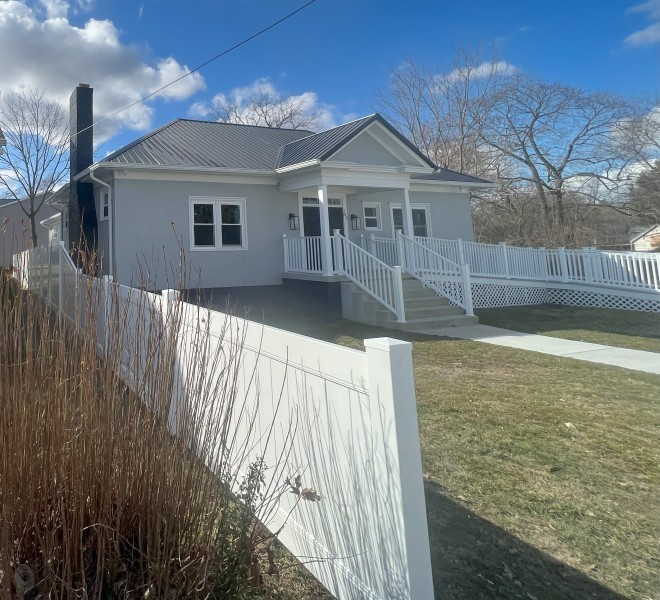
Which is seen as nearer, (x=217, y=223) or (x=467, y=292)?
(x=467, y=292)

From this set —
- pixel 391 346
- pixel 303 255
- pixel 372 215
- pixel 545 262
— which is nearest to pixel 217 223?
pixel 303 255

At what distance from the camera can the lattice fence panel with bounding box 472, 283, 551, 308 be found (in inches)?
598

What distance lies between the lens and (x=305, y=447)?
276cm

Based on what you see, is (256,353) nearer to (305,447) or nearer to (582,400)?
(305,447)

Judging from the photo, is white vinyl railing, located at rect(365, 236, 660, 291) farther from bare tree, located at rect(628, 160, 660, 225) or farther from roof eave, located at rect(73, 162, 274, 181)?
bare tree, located at rect(628, 160, 660, 225)

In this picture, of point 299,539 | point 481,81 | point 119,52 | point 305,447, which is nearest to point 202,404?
point 305,447

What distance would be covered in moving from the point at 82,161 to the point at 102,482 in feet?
47.1

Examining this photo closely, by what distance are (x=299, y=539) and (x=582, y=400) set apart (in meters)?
4.23

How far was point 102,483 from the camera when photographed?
85.4 inches

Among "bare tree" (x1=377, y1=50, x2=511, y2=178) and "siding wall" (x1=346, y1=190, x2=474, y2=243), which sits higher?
"bare tree" (x1=377, y1=50, x2=511, y2=178)

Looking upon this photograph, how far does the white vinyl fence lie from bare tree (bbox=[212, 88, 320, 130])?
35.7 m

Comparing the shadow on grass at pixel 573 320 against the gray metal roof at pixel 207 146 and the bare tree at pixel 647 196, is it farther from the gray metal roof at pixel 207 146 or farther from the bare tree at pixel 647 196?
the bare tree at pixel 647 196

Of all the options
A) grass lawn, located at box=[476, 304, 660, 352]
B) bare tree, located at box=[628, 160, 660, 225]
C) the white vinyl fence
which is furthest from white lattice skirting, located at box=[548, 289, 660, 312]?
bare tree, located at box=[628, 160, 660, 225]

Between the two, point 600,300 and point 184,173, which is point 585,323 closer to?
point 600,300
